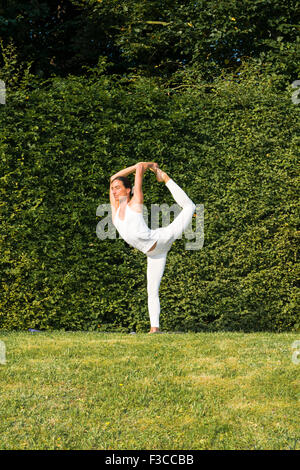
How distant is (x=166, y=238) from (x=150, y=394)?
144 centimetres

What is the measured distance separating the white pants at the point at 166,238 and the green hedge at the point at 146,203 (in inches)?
97.2

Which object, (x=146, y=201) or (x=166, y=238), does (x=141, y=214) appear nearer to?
(x=166, y=238)

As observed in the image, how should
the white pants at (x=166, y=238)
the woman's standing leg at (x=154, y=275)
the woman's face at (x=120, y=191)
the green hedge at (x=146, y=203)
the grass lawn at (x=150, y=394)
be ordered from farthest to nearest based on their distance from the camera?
the green hedge at (x=146, y=203) < the woman's standing leg at (x=154, y=275) < the woman's face at (x=120, y=191) < the white pants at (x=166, y=238) < the grass lawn at (x=150, y=394)

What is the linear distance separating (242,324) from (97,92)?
4.22 metres

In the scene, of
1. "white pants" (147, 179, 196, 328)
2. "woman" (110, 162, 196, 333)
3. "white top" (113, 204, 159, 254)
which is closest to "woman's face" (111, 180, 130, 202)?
"woman" (110, 162, 196, 333)

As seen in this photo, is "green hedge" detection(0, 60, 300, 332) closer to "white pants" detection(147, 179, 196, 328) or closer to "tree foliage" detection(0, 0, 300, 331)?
"tree foliage" detection(0, 0, 300, 331)

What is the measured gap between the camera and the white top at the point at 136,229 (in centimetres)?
479

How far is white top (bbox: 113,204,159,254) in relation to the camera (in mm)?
4785

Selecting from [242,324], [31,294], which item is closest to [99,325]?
[31,294]

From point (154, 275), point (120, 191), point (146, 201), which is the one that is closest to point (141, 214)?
point (120, 191)

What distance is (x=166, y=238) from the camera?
15.9ft

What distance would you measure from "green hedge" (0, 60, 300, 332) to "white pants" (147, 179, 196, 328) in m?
2.47

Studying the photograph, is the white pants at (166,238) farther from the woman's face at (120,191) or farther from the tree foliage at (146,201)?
the tree foliage at (146,201)

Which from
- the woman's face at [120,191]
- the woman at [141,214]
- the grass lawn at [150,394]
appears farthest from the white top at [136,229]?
the grass lawn at [150,394]
